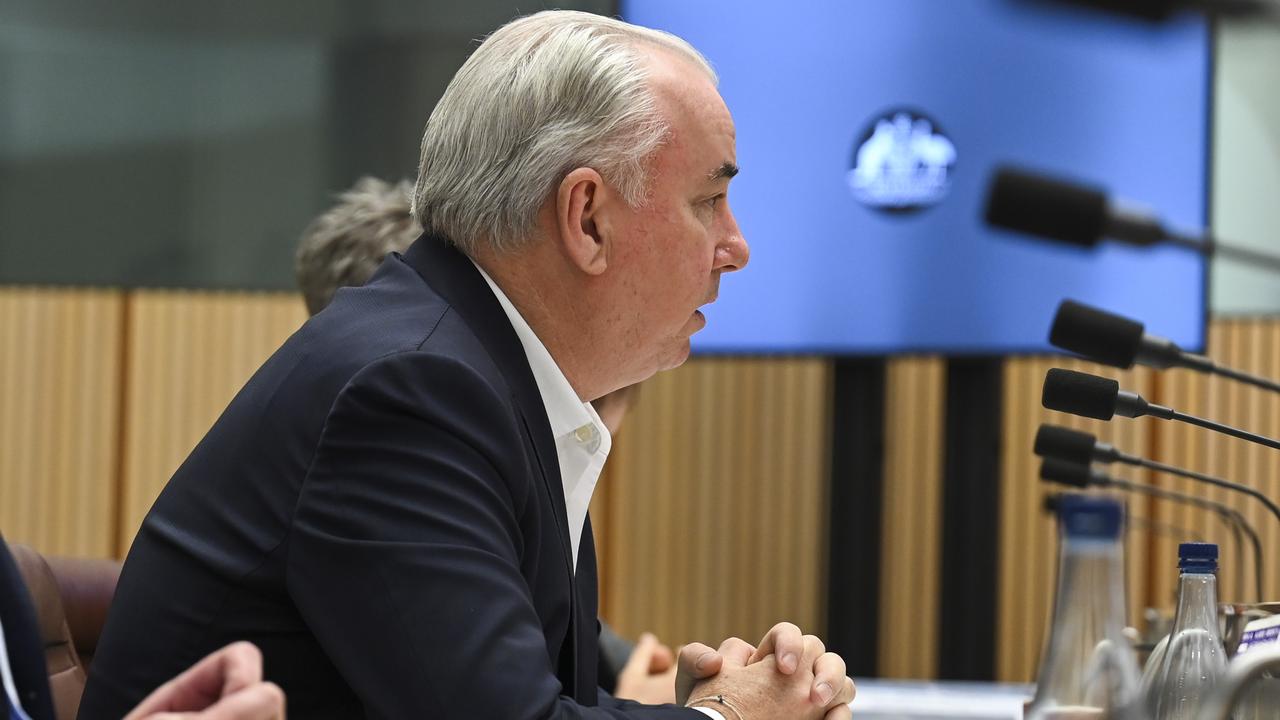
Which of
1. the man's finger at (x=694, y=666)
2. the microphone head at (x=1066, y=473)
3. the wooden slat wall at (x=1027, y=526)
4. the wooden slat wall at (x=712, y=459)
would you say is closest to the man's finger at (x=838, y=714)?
the man's finger at (x=694, y=666)

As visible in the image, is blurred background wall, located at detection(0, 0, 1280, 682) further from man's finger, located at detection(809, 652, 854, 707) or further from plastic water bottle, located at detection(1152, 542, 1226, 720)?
plastic water bottle, located at detection(1152, 542, 1226, 720)

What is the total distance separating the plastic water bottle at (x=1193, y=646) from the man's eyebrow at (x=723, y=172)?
0.62m

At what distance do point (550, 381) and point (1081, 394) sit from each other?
1.70 ft

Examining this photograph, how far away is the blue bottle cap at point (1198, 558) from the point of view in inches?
43.3

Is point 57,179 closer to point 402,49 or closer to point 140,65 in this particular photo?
point 140,65

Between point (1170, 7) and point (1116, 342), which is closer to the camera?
point (1170, 7)

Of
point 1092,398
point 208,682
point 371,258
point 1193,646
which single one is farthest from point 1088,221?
point 371,258

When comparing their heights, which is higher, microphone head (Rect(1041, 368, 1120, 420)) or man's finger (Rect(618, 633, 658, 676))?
microphone head (Rect(1041, 368, 1120, 420))

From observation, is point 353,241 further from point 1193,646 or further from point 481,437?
point 1193,646

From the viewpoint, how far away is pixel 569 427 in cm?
142

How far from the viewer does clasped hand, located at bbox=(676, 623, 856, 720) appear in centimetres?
131

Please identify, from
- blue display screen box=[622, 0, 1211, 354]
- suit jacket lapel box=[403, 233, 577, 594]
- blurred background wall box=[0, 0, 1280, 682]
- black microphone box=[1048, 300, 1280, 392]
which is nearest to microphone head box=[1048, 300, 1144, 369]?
black microphone box=[1048, 300, 1280, 392]

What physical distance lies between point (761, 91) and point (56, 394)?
2.17m

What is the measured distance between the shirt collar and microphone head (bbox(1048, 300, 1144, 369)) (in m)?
0.45
